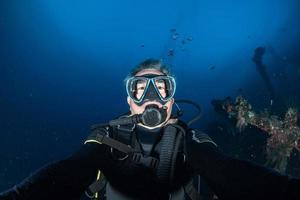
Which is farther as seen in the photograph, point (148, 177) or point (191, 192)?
point (191, 192)

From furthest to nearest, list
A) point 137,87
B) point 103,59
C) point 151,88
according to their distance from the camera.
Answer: point 103,59 → point 137,87 → point 151,88

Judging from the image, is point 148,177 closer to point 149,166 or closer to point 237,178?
point 149,166

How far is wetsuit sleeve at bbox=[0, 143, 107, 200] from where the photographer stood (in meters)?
2.44

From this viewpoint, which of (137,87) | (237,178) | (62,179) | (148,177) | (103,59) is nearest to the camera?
(62,179)

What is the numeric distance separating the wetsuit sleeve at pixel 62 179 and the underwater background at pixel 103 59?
1964 centimetres

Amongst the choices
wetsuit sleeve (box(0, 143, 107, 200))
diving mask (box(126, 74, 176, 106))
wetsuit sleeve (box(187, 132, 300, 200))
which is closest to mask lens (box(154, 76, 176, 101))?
diving mask (box(126, 74, 176, 106))

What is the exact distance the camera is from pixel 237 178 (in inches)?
114

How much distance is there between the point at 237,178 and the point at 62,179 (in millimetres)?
1535

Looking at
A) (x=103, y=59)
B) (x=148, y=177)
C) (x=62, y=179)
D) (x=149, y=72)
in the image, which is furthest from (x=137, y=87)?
(x=103, y=59)

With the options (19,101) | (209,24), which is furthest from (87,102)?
(209,24)

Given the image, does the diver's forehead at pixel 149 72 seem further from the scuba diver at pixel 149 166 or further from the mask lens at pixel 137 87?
the mask lens at pixel 137 87

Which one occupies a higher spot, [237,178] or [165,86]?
[165,86]

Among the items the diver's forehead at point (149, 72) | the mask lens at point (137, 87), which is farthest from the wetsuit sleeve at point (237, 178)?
the diver's forehead at point (149, 72)

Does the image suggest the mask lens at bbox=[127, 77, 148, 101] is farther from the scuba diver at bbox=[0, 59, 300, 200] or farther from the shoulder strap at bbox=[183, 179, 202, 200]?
the shoulder strap at bbox=[183, 179, 202, 200]
